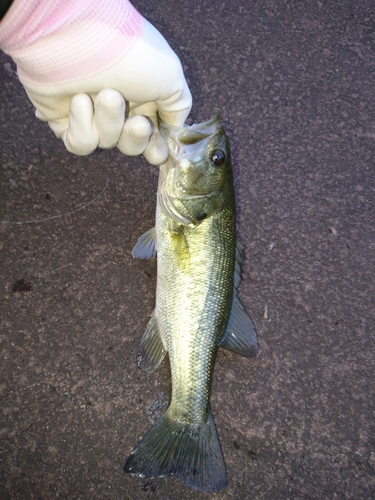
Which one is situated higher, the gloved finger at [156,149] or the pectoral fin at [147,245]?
the gloved finger at [156,149]

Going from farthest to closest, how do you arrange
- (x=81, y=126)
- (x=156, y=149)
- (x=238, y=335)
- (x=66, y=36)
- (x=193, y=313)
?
(x=238, y=335), (x=193, y=313), (x=156, y=149), (x=81, y=126), (x=66, y=36)

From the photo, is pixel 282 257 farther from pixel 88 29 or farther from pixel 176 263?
pixel 88 29

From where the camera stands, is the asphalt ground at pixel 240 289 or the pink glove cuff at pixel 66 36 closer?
the pink glove cuff at pixel 66 36

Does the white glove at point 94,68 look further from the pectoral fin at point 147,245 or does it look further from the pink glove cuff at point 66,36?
the pectoral fin at point 147,245

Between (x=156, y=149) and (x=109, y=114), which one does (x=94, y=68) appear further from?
(x=156, y=149)

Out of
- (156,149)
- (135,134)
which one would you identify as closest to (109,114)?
(135,134)

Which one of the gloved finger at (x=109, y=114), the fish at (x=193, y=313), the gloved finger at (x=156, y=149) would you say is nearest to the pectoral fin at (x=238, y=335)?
the fish at (x=193, y=313)

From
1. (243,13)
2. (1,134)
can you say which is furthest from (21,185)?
(243,13)
